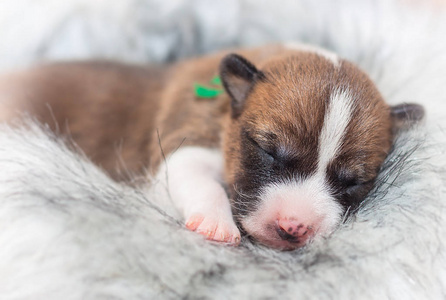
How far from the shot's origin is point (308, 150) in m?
1.59

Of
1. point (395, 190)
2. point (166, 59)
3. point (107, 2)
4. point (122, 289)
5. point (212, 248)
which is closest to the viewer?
point (122, 289)

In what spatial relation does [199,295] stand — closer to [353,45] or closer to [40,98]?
[40,98]

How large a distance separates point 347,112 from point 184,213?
0.67 m

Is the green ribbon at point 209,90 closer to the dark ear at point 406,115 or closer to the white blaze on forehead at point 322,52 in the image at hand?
the white blaze on forehead at point 322,52

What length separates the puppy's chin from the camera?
Answer: 1.46m

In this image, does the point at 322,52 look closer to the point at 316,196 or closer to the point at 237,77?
the point at 237,77

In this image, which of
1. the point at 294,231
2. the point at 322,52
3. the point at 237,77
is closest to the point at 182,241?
the point at 294,231

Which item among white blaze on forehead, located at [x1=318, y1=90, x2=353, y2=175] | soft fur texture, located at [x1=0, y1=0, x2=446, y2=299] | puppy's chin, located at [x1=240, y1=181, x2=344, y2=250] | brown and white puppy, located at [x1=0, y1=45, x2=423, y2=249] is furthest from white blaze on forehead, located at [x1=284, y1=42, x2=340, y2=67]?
puppy's chin, located at [x1=240, y1=181, x2=344, y2=250]

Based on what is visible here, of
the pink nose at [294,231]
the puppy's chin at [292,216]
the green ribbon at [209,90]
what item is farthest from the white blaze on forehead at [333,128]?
the green ribbon at [209,90]

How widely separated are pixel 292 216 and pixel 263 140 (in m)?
0.32

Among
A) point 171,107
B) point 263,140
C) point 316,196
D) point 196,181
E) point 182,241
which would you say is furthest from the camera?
point 171,107

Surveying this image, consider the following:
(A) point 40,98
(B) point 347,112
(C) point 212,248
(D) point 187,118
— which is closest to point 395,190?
(B) point 347,112

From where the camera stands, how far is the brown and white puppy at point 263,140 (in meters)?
1.55

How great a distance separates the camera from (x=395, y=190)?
1.50 meters
